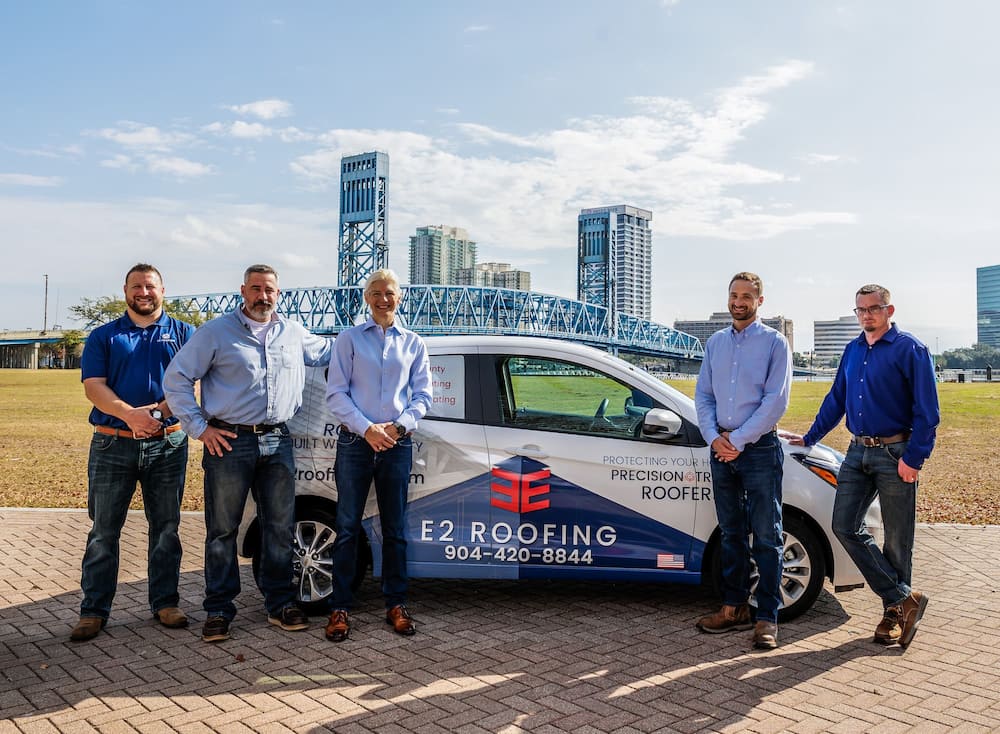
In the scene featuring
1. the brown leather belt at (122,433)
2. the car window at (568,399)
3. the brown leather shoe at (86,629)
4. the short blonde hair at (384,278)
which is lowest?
the brown leather shoe at (86,629)

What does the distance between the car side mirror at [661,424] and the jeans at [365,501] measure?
1417 mm

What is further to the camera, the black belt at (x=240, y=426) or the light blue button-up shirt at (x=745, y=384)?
the black belt at (x=240, y=426)

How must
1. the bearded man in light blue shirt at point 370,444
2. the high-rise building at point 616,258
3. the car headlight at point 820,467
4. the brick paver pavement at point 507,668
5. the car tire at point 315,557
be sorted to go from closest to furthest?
the brick paver pavement at point 507,668, the bearded man in light blue shirt at point 370,444, the car headlight at point 820,467, the car tire at point 315,557, the high-rise building at point 616,258

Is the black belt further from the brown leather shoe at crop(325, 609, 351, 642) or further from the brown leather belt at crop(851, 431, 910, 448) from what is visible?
the brown leather belt at crop(851, 431, 910, 448)

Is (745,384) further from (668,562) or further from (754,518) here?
(668,562)

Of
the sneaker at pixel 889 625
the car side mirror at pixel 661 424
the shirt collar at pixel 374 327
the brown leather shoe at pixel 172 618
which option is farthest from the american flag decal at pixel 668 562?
the brown leather shoe at pixel 172 618

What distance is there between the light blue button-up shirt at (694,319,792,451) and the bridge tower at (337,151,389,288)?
108135mm

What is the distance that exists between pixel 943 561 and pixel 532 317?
388 ft

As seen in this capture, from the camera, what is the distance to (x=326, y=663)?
4.58m

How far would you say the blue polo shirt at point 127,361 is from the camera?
16.3 ft

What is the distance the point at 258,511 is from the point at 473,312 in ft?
371

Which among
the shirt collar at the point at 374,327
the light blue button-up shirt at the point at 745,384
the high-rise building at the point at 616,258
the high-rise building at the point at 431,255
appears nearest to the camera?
the light blue button-up shirt at the point at 745,384

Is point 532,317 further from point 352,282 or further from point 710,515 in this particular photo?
point 710,515

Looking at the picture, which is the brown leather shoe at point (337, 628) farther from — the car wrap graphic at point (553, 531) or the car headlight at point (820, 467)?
the car headlight at point (820, 467)
